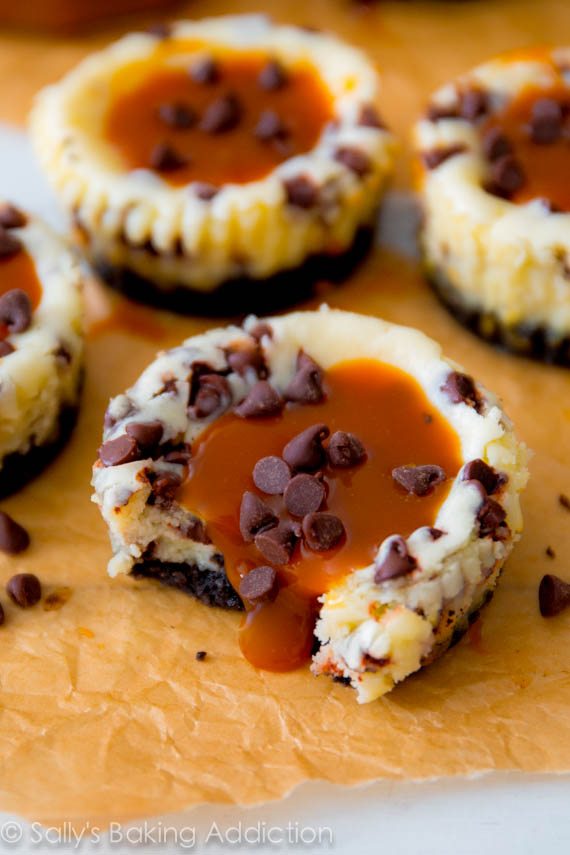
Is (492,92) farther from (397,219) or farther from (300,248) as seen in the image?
(300,248)

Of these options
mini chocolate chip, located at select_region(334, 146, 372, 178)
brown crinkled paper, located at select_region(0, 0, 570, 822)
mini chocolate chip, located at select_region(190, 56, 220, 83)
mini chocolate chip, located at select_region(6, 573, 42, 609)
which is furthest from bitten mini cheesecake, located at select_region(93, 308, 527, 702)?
mini chocolate chip, located at select_region(190, 56, 220, 83)

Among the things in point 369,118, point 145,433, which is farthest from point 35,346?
point 369,118

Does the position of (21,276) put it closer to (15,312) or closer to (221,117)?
(15,312)

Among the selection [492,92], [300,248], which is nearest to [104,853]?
[300,248]

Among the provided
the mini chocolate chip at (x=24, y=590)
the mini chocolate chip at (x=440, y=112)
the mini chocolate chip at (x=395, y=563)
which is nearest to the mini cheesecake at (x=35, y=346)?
the mini chocolate chip at (x=24, y=590)

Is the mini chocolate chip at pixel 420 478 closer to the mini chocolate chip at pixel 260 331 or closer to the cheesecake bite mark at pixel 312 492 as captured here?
the cheesecake bite mark at pixel 312 492

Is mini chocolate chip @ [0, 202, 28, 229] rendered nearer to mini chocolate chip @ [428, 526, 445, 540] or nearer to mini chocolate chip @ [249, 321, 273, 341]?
mini chocolate chip @ [249, 321, 273, 341]
